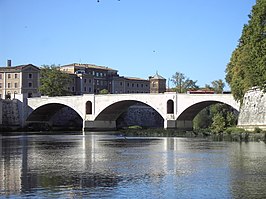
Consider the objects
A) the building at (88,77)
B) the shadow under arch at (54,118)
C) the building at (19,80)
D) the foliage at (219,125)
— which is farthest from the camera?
the building at (88,77)

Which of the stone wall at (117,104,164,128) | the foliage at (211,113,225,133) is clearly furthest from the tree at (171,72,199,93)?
the foliage at (211,113,225,133)

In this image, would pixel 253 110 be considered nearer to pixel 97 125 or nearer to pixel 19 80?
pixel 97 125

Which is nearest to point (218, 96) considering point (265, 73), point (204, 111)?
point (204, 111)

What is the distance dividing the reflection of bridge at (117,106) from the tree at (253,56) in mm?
8380

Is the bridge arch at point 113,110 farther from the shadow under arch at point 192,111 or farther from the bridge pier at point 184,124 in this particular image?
the shadow under arch at point 192,111

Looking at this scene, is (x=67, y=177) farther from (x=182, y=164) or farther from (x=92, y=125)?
(x=92, y=125)

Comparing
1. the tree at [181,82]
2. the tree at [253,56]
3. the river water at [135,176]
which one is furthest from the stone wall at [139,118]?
the river water at [135,176]

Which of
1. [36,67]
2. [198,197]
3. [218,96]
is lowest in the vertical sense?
[198,197]

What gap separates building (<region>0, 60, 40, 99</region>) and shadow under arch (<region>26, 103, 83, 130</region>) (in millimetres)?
8878

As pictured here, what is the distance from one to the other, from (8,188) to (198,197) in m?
7.19

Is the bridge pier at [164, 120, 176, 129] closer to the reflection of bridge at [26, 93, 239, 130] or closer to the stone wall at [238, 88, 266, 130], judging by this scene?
the reflection of bridge at [26, 93, 239, 130]

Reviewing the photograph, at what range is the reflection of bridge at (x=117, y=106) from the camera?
79.6m

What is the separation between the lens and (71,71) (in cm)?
14000

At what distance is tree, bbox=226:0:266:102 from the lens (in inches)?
1975
